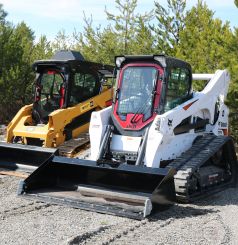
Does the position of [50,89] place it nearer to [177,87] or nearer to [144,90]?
[144,90]

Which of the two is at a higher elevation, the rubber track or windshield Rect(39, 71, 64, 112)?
windshield Rect(39, 71, 64, 112)

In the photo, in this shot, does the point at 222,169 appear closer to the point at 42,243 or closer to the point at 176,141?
the point at 176,141

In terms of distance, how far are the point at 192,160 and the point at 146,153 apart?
2.52ft

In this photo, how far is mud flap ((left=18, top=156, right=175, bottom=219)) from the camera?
21.5 feet

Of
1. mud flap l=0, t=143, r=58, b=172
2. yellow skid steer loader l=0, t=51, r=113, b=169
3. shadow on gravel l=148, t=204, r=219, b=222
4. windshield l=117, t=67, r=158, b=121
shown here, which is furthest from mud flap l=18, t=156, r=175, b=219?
yellow skid steer loader l=0, t=51, r=113, b=169

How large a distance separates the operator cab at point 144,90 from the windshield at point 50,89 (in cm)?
307

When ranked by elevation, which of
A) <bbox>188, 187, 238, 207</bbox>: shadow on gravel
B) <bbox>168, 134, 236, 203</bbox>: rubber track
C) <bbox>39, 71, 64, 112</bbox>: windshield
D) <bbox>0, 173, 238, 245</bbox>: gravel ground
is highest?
<bbox>39, 71, 64, 112</bbox>: windshield

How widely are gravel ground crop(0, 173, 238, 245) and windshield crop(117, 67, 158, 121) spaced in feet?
6.25

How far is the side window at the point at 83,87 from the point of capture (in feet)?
37.4

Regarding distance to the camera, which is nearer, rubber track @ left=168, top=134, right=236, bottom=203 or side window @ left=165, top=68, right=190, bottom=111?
rubber track @ left=168, top=134, right=236, bottom=203

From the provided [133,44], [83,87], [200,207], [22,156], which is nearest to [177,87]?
[200,207]

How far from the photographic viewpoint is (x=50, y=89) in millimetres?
11484

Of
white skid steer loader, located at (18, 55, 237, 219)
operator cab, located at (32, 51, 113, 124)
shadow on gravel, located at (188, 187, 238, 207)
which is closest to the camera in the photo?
white skid steer loader, located at (18, 55, 237, 219)

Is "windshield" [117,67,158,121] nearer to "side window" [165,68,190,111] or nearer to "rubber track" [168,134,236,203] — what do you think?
"side window" [165,68,190,111]
